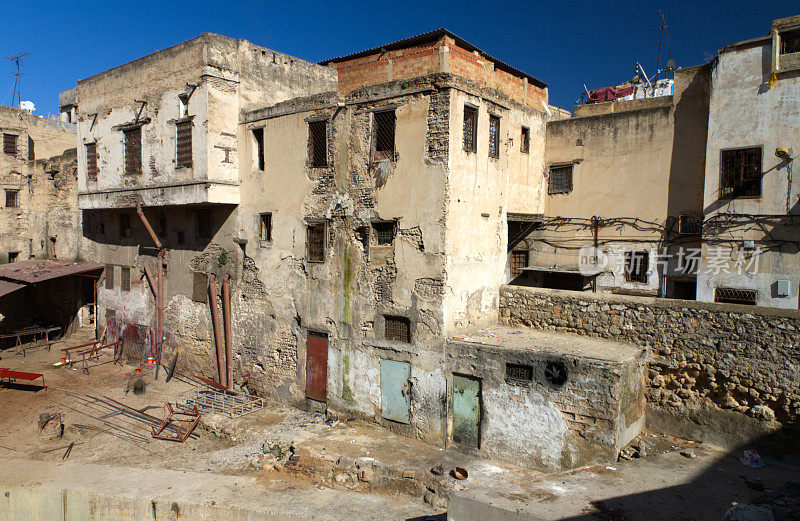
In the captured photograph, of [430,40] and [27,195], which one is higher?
[430,40]

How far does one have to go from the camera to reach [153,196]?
16.4 metres

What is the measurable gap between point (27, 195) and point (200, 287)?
14342 millimetres

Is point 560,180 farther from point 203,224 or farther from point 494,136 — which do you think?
point 203,224

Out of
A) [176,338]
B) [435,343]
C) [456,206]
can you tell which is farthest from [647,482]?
[176,338]

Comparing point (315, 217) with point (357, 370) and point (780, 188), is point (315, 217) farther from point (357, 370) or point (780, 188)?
point (780, 188)

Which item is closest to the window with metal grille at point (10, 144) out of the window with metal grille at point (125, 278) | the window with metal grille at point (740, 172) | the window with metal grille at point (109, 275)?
the window with metal grille at point (109, 275)

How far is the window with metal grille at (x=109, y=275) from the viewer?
65.7 feet

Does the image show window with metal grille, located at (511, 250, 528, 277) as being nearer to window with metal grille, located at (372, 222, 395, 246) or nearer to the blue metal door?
window with metal grille, located at (372, 222, 395, 246)

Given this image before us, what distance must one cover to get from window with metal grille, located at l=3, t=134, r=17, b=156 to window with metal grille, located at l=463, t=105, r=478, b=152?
22899mm

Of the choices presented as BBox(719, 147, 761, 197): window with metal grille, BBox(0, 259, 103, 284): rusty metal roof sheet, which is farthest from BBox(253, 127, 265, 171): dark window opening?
BBox(719, 147, 761, 197): window with metal grille

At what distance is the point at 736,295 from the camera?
13.1 m

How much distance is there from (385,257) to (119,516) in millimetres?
7035

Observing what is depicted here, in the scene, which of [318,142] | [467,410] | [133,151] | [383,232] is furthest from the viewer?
[133,151]

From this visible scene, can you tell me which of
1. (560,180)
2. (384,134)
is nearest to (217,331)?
(384,134)
